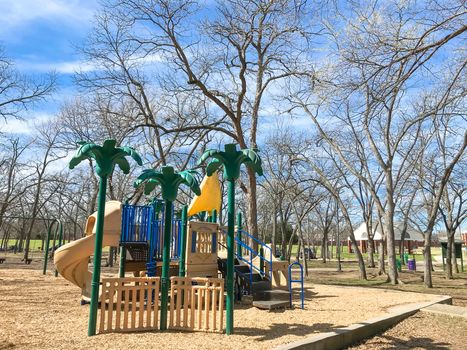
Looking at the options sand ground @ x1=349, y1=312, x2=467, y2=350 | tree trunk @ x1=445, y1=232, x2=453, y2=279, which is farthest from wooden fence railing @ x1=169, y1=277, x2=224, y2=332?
tree trunk @ x1=445, y1=232, x2=453, y2=279

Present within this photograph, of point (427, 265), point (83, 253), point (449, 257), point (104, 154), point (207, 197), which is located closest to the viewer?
point (104, 154)

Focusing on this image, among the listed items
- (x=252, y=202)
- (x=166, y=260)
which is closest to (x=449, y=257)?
(x=252, y=202)

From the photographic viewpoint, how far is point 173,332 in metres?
6.54

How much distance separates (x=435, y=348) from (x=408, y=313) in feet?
7.88

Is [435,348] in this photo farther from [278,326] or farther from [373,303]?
[373,303]

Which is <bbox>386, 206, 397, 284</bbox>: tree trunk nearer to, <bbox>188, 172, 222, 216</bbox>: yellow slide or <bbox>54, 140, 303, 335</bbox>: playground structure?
<bbox>54, 140, 303, 335</bbox>: playground structure

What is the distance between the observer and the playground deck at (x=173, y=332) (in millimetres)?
5723

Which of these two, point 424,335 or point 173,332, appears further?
point 424,335

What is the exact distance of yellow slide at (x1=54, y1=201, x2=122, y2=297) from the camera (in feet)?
30.4

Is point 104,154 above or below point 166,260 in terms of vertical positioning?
above

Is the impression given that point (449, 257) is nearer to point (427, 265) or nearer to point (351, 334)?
point (427, 265)

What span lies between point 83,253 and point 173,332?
3829 mm

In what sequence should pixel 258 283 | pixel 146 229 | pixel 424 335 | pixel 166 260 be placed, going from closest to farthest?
1. pixel 166 260
2. pixel 424 335
3. pixel 258 283
4. pixel 146 229

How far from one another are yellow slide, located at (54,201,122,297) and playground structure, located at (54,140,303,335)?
2cm
